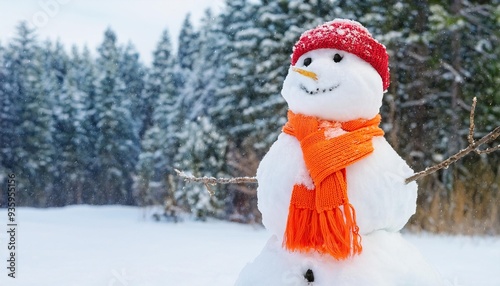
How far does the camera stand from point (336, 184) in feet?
6.39

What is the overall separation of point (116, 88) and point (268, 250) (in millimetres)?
27932

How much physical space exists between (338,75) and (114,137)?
27083 mm

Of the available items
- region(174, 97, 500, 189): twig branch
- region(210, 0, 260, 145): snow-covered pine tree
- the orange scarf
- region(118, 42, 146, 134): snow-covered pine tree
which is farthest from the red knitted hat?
region(118, 42, 146, 134): snow-covered pine tree

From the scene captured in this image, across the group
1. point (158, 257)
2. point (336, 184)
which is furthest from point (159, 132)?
point (336, 184)

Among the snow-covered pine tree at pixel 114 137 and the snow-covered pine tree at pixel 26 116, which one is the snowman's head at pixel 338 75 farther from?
the snow-covered pine tree at pixel 114 137

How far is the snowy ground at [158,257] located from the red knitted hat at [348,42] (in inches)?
78.4

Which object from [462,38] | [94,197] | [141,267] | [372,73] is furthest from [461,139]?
[94,197]

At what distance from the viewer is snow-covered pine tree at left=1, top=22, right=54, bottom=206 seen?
951 inches

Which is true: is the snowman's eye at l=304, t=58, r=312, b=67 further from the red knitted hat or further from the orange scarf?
the orange scarf

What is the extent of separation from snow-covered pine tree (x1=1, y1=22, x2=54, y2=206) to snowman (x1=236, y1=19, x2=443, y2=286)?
24.3m

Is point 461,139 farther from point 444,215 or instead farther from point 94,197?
point 94,197

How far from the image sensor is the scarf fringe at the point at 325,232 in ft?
6.21

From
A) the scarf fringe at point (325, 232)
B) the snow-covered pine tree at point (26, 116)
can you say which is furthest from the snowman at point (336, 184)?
the snow-covered pine tree at point (26, 116)

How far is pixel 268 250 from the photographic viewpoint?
2.14 meters
